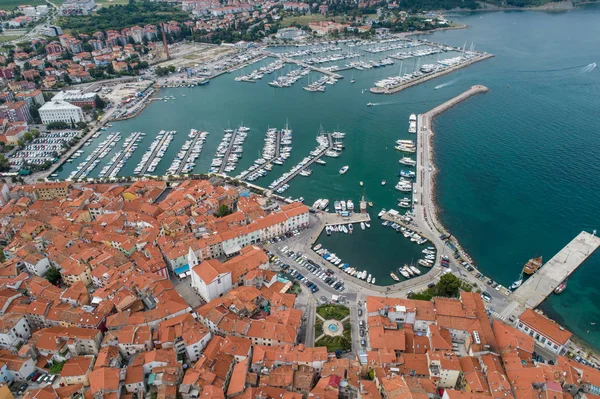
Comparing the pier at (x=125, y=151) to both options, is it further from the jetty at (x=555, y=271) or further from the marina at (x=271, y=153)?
the jetty at (x=555, y=271)

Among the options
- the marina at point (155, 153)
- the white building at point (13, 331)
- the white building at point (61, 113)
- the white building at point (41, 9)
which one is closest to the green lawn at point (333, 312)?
the white building at point (13, 331)

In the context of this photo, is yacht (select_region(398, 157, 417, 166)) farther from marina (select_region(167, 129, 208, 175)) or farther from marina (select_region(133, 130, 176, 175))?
marina (select_region(133, 130, 176, 175))

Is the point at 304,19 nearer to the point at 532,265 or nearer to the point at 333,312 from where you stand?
the point at 532,265

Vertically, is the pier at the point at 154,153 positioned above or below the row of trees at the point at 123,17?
below

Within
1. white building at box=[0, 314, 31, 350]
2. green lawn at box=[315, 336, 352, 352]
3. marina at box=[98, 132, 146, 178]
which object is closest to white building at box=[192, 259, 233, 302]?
green lawn at box=[315, 336, 352, 352]

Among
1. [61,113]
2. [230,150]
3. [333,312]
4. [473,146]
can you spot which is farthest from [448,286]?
[61,113]
